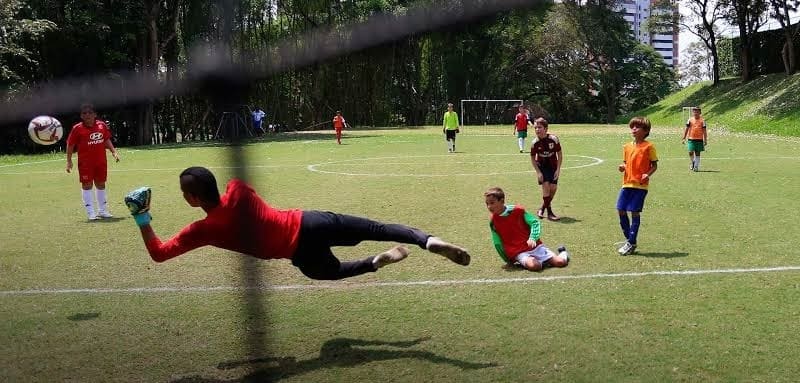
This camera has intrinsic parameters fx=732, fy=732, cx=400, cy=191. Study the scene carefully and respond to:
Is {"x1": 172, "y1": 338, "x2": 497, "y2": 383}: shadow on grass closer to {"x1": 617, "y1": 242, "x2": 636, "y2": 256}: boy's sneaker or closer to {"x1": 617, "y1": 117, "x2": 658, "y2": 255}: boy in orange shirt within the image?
{"x1": 617, "y1": 242, "x2": 636, "y2": 256}: boy's sneaker

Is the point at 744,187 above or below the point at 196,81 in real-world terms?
below

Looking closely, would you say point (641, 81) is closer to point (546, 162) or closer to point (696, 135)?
point (696, 135)

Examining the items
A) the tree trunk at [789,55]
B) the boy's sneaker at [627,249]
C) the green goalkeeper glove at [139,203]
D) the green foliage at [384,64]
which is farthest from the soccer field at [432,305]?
the tree trunk at [789,55]

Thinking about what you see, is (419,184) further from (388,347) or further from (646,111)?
(646,111)

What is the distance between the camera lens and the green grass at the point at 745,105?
36062 mm

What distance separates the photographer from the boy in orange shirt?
8.74 metres

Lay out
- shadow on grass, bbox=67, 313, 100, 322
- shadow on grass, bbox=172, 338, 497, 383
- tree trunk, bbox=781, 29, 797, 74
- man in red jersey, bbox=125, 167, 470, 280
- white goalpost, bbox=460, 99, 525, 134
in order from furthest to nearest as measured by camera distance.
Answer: white goalpost, bbox=460, 99, 525, 134 < tree trunk, bbox=781, 29, 797, 74 < shadow on grass, bbox=67, 313, 100, 322 < man in red jersey, bbox=125, 167, 470, 280 < shadow on grass, bbox=172, 338, 497, 383

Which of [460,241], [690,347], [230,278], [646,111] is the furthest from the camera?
[646,111]

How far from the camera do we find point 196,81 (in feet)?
9.45

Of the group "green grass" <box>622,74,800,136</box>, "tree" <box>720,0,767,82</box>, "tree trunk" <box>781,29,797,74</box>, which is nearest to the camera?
"green grass" <box>622,74,800,136</box>

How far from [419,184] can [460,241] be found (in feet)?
21.4

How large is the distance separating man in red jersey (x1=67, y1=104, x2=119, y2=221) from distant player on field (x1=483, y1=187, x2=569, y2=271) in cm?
767

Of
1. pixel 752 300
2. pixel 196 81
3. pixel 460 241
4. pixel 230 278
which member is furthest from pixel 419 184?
pixel 196 81

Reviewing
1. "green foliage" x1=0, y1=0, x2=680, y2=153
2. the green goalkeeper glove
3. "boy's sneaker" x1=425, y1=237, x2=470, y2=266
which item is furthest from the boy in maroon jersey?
"green foliage" x1=0, y1=0, x2=680, y2=153
